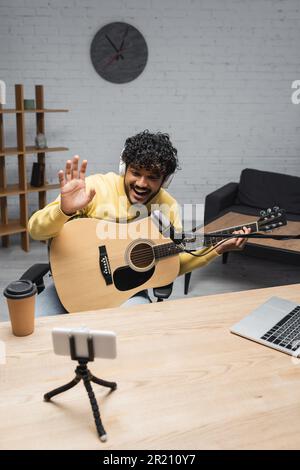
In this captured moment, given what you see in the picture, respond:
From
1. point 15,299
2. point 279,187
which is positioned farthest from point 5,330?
point 279,187

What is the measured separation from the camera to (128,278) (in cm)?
191

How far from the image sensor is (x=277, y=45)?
4598 mm

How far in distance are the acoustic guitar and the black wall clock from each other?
9.57 feet

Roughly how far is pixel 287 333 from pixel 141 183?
3.08 feet

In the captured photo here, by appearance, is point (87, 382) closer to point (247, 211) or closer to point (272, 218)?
point (272, 218)

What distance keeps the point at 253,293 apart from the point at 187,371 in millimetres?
543

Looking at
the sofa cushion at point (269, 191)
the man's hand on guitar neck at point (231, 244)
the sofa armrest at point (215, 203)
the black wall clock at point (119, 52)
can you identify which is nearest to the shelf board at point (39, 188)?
the black wall clock at point (119, 52)

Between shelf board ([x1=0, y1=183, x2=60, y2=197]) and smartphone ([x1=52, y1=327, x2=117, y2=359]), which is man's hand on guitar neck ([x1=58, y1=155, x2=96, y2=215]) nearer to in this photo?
smartphone ([x1=52, y1=327, x2=117, y2=359])

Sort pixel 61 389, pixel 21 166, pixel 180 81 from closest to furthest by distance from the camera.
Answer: pixel 61 389, pixel 21 166, pixel 180 81

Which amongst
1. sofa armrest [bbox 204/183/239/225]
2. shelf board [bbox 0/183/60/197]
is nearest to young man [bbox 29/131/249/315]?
sofa armrest [bbox 204/183/239/225]

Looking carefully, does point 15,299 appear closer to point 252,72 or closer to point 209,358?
point 209,358

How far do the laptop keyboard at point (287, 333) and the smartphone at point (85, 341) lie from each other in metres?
0.58

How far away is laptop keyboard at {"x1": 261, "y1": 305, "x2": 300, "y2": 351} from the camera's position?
1.31 meters

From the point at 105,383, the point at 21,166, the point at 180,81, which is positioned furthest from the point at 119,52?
the point at 105,383
